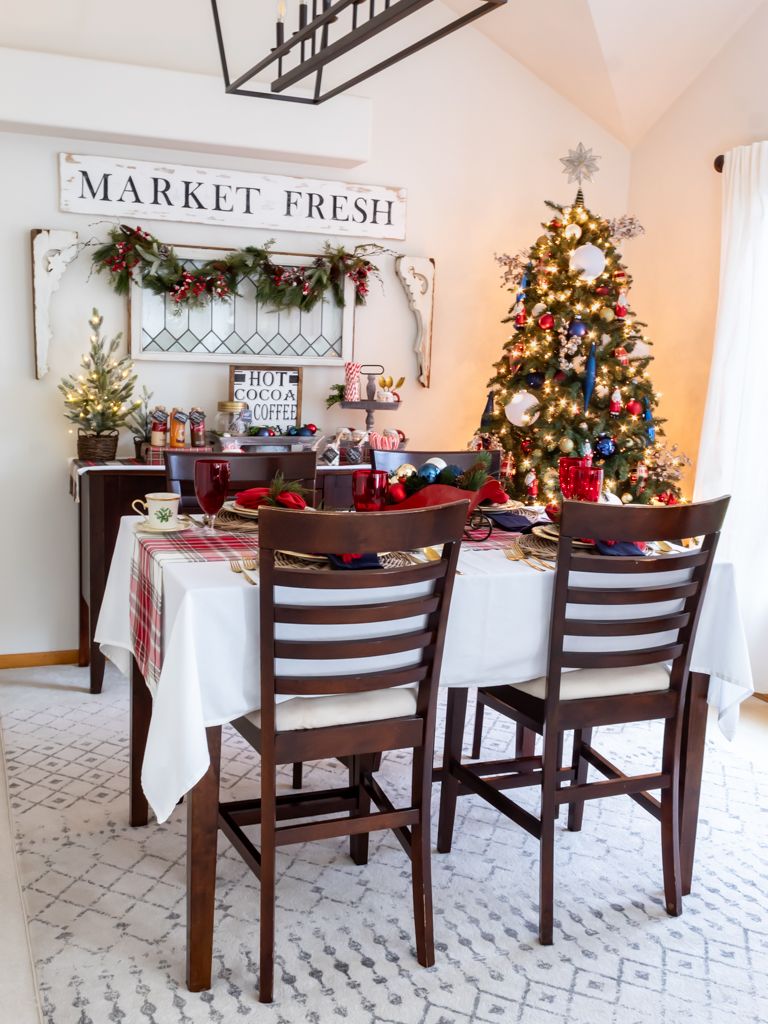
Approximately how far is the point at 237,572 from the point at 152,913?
0.93m

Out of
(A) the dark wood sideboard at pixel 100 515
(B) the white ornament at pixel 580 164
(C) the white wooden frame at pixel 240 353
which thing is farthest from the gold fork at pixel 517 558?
(B) the white ornament at pixel 580 164

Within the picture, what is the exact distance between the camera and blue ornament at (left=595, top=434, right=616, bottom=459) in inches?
152

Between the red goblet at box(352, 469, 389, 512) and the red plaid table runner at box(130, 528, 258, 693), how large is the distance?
281mm

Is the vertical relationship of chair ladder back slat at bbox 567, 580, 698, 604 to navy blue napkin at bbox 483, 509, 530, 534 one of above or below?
below

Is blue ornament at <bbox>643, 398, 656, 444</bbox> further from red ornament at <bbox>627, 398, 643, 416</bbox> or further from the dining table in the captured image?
the dining table

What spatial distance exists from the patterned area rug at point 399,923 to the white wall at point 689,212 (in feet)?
6.90

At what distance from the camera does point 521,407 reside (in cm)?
383

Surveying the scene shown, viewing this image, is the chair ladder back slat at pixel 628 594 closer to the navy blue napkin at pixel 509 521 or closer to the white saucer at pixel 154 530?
the navy blue napkin at pixel 509 521

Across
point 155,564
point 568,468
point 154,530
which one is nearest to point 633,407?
point 568,468

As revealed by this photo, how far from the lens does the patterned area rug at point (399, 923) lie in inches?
71.1

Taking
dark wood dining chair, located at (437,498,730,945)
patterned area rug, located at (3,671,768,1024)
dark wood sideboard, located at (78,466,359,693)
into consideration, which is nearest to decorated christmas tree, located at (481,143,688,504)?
dark wood sideboard, located at (78,466,359,693)

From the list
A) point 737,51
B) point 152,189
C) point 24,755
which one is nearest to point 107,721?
point 24,755

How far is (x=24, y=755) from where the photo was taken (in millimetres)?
2924

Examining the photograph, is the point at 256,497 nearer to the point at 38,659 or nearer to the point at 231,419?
the point at 231,419
